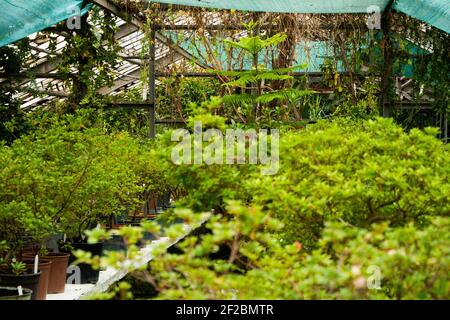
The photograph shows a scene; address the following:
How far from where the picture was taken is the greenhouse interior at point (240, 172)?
2422 mm

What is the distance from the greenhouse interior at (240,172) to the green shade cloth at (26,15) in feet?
0.06

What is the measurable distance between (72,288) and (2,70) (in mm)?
4685

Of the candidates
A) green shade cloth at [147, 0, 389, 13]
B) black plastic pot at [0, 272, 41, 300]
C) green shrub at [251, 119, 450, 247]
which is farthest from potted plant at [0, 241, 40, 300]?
green shade cloth at [147, 0, 389, 13]

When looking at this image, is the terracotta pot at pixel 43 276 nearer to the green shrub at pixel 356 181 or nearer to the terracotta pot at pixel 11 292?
the terracotta pot at pixel 11 292

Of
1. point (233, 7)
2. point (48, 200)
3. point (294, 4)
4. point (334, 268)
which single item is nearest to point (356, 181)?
point (334, 268)

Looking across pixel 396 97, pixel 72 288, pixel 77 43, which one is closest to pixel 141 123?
pixel 77 43

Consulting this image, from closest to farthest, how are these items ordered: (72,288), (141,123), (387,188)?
(387,188) → (72,288) → (141,123)

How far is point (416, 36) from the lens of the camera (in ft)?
30.4

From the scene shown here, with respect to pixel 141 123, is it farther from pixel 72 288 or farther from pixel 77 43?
pixel 72 288

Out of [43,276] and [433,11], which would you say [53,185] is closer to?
[43,276]

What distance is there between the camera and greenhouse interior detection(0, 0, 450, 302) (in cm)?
242

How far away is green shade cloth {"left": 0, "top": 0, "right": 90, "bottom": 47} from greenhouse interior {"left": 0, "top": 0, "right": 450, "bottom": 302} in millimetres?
18

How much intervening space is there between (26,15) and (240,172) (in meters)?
3.35

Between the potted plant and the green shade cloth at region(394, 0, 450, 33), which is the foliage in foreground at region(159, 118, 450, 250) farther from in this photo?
the green shade cloth at region(394, 0, 450, 33)
